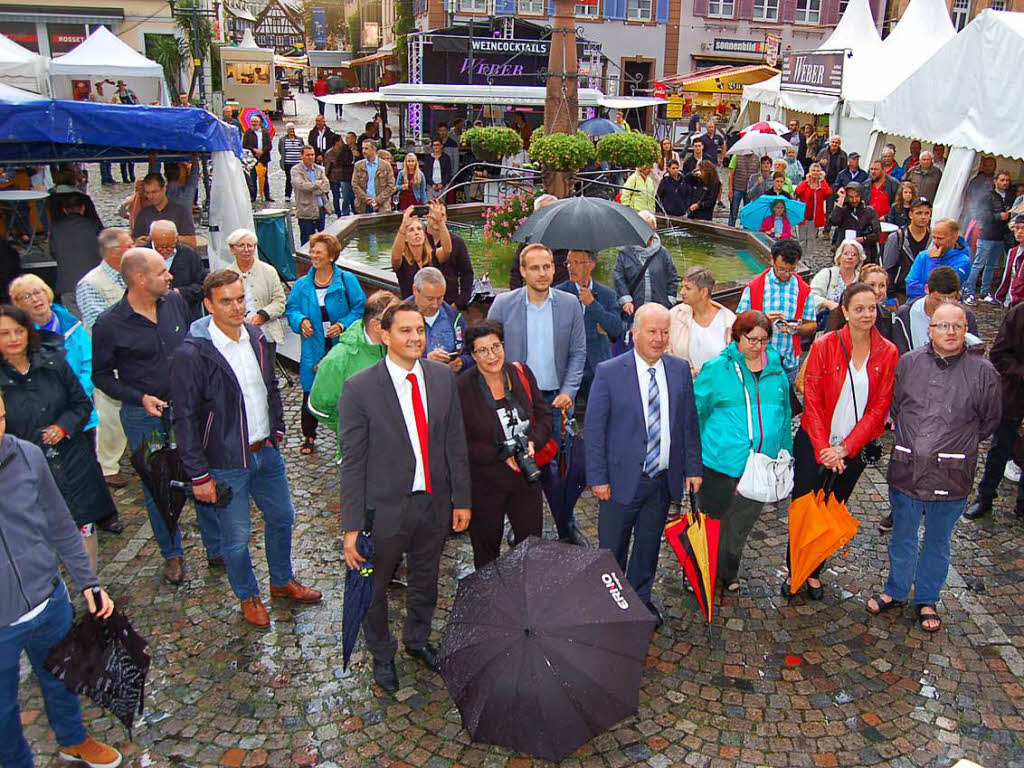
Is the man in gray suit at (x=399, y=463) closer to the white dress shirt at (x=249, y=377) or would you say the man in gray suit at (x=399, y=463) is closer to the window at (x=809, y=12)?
the white dress shirt at (x=249, y=377)

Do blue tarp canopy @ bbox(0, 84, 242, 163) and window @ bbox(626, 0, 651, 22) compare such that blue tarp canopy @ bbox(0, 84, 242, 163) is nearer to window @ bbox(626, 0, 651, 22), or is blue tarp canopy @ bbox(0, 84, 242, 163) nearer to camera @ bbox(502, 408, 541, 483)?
camera @ bbox(502, 408, 541, 483)

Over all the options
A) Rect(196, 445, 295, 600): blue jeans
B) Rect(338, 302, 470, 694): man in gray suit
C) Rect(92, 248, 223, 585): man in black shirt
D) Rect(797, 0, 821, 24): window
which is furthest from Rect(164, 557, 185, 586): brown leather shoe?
Rect(797, 0, 821, 24): window

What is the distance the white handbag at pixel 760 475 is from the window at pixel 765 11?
44127 mm

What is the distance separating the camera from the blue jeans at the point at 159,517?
5.38 meters

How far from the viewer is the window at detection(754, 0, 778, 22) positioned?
43.5 meters

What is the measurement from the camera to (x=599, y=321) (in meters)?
6.36

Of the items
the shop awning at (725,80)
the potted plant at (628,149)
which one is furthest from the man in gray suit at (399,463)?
the shop awning at (725,80)

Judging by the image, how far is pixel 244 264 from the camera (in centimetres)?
681

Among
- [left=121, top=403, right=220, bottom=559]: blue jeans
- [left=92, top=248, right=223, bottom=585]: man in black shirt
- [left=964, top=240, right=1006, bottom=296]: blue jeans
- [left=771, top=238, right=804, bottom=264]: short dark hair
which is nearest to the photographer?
[left=92, top=248, right=223, bottom=585]: man in black shirt

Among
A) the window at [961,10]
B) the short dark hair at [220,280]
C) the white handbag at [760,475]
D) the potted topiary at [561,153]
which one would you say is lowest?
the white handbag at [760,475]

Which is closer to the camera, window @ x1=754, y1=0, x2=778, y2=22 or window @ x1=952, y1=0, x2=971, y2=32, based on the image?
A: window @ x1=952, y1=0, x2=971, y2=32

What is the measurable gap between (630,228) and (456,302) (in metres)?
1.66

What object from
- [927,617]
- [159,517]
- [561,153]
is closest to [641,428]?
[927,617]

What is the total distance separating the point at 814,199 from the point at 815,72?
867 centimetres
